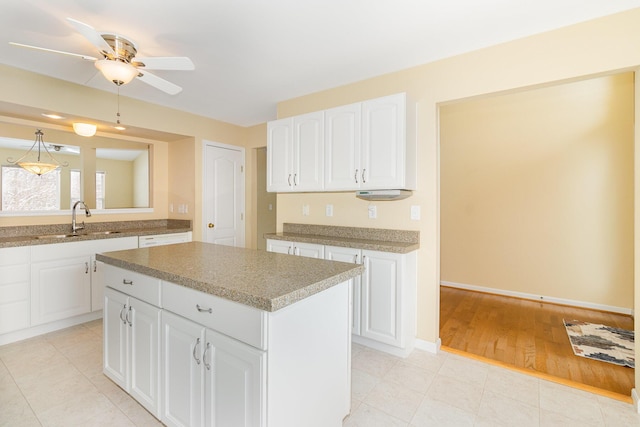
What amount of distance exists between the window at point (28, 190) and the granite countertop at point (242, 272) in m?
1.99

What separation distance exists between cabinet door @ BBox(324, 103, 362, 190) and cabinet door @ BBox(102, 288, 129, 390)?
1926 millimetres

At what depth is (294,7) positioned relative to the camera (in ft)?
6.11

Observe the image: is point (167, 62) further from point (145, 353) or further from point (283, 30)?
point (145, 353)

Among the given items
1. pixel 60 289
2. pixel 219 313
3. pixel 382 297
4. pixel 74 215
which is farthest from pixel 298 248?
pixel 74 215

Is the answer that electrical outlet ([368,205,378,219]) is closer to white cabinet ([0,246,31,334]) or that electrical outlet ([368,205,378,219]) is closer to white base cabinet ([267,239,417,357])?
white base cabinet ([267,239,417,357])

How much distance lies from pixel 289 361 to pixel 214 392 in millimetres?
396

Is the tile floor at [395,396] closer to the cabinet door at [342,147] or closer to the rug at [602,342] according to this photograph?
the rug at [602,342]

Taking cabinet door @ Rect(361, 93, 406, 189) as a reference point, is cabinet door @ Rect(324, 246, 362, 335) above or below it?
below

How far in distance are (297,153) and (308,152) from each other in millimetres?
146

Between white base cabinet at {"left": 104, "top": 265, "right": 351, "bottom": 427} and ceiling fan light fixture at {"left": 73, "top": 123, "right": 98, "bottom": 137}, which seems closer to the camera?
white base cabinet at {"left": 104, "top": 265, "right": 351, "bottom": 427}

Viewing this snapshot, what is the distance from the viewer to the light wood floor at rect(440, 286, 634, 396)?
2.27m

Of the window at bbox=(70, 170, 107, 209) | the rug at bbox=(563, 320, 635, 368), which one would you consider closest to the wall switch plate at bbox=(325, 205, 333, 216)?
the rug at bbox=(563, 320, 635, 368)

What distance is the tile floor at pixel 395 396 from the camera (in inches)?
69.3

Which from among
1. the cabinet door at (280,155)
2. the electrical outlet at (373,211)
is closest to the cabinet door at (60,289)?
the cabinet door at (280,155)
